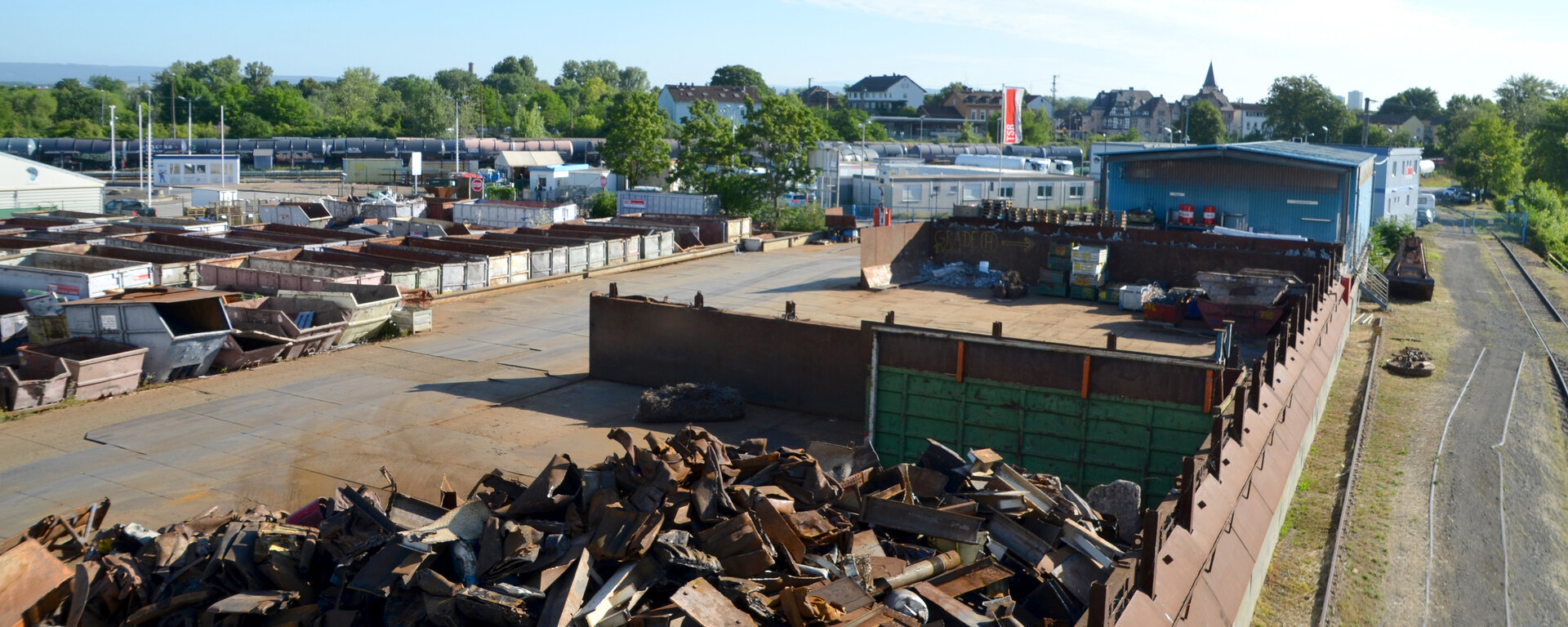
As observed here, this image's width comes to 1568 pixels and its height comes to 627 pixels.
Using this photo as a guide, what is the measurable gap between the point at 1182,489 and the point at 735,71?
172 m

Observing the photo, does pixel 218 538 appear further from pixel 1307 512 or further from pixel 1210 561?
pixel 1307 512

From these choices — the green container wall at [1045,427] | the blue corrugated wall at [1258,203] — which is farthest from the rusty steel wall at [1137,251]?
the green container wall at [1045,427]

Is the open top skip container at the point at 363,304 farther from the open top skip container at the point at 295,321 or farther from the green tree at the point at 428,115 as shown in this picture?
the green tree at the point at 428,115

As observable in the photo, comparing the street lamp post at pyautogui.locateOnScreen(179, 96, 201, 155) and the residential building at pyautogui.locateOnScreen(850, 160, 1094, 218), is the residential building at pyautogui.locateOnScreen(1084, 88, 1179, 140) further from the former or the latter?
the street lamp post at pyautogui.locateOnScreen(179, 96, 201, 155)

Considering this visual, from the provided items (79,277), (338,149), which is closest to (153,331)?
(79,277)

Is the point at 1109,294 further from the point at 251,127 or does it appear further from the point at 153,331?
the point at 251,127

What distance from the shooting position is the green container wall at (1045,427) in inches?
508

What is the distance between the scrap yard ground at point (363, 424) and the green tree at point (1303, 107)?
103 metres

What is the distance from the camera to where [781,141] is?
48719 millimetres

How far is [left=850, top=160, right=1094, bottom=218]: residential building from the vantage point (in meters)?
53.0

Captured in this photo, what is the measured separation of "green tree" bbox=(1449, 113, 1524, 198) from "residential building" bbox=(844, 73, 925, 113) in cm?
9941

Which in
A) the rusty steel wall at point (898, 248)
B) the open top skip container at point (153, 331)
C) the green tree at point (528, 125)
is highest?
the green tree at point (528, 125)

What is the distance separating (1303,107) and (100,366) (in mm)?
121104

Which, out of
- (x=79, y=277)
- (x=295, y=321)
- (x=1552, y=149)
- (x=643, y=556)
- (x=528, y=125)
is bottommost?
(x=643, y=556)
